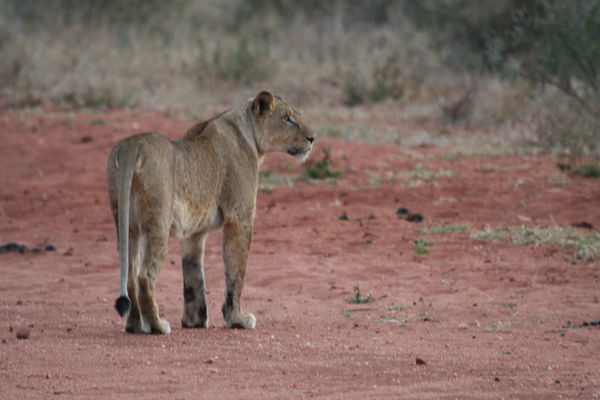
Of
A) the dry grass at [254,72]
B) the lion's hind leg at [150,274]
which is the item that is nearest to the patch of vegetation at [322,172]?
the dry grass at [254,72]

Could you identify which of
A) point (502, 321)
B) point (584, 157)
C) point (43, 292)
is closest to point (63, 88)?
point (584, 157)

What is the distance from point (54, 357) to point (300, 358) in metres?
1.43

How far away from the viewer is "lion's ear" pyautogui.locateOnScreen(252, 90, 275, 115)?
714cm

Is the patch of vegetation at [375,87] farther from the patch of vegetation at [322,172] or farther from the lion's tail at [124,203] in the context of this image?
the lion's tail at [124,203]

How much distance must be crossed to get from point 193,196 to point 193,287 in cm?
A: 72

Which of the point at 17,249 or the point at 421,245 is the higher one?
the point at 421,245

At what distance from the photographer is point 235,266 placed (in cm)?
687

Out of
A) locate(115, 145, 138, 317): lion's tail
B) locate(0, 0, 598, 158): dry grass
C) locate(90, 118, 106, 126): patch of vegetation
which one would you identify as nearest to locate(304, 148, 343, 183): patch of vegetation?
locate(0, 0, 598, 158): dry grass

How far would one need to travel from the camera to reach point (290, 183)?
539 inches

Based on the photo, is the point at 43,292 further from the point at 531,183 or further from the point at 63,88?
the point at 63,88

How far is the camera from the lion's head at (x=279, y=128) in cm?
721

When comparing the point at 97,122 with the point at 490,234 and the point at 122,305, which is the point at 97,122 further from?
the point at 122,305

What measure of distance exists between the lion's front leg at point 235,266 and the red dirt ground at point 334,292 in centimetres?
13

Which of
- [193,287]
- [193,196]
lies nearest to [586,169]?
[193,287]
